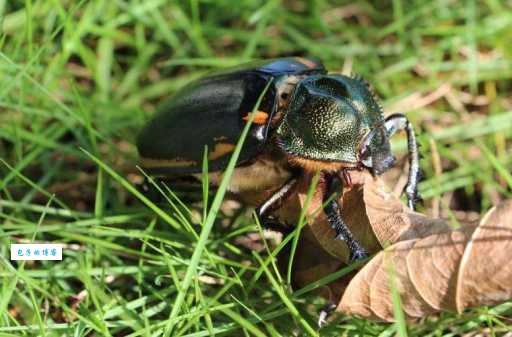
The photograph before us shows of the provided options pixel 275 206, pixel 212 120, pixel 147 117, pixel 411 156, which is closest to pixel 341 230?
pixel 275 206

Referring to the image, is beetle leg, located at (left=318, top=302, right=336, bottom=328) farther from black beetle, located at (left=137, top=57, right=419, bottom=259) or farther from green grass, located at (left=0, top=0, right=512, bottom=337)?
black beetle, located at (left=137, top=57, right=419, bottom=259)

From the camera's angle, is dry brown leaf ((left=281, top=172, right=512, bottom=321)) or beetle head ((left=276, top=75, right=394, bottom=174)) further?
beetle head ((left=276, top=75, right=394, bottom=174))

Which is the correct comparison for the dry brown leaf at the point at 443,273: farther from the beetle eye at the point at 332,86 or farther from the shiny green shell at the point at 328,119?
the beetle eye at the point at 332,86

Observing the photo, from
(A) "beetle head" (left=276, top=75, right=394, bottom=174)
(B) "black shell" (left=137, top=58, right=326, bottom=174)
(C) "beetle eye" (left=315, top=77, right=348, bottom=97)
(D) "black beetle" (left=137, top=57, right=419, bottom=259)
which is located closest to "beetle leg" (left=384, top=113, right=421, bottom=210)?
(D) "black beetle" (left=137, top=57, right=419, bottom=259)

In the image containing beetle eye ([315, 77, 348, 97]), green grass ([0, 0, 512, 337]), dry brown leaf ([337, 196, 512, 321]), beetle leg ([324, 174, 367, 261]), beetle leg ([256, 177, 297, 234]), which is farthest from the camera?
beetle eye ([315, 77, 348, 97])

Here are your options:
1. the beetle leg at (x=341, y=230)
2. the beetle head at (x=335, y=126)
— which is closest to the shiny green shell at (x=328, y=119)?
the beetle head at (x=335, y=126)

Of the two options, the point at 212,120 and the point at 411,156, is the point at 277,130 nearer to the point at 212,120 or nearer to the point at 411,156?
the point at 212,120

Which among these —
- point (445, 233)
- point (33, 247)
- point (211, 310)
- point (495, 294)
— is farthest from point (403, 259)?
point (33, 247)
